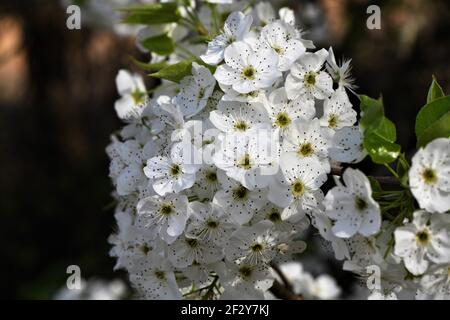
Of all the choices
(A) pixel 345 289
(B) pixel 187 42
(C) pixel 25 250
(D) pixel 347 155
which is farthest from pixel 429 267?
(C) pixel 25 250

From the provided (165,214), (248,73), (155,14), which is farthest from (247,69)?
(155,14)

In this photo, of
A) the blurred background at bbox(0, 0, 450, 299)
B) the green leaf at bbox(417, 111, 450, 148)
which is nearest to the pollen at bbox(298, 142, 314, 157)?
the green leaf at bbox(417, 111, 450, 148)

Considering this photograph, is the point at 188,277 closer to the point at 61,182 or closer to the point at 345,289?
the point at 345,289

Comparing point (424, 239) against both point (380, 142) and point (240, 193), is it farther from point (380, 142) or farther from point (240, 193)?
point (240, 193)

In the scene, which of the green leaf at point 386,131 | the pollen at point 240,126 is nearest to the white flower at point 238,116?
the pollen at point 240,126
